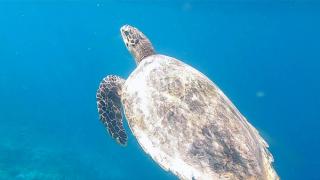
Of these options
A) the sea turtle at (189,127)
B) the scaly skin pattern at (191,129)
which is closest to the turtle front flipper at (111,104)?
the sea turtle at (189,127)

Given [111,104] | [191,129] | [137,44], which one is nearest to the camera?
[191,129]

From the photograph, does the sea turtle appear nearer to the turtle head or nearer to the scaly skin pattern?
the scaly skin pattern

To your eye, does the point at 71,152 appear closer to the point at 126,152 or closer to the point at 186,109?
the point at 126,152

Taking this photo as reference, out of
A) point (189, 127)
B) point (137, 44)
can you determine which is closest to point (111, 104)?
point (137, 44)

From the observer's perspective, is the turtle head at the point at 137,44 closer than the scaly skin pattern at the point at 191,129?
No

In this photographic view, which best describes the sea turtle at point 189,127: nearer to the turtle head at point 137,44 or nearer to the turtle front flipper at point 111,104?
the turtle front flipper at point 111,104

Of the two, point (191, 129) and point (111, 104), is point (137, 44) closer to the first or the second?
point (111, 104)

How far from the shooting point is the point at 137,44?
24.9 feet

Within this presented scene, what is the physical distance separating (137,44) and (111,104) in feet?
4.75

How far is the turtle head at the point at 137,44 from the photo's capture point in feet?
24.8

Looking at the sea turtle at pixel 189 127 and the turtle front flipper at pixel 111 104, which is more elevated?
the turtle front flipper at pixel 111 104

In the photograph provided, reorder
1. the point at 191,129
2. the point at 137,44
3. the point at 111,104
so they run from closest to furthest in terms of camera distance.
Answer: the point at 191,129, the point at 111,104, the point at 137,44

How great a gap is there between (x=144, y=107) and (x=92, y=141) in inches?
801

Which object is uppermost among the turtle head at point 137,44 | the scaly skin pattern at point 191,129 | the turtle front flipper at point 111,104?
the turtle head at point 137,44
